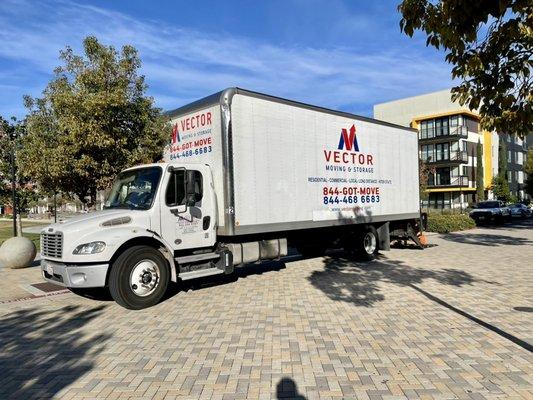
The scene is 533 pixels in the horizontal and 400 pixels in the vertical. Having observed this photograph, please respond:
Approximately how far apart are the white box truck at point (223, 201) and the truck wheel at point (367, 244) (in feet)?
1.19

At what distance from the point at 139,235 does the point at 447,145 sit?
49.2 m

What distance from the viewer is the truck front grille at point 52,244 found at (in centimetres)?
744

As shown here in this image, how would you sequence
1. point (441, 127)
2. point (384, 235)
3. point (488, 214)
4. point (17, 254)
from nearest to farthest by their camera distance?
point (17, 254), point (384, 235), point (488, 214), point (441, 127)

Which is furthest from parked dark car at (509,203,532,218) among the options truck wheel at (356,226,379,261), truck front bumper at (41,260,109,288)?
truck front bumper at (41,260,109,288)

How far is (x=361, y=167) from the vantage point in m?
12.0

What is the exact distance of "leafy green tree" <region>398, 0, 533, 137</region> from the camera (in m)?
5.25

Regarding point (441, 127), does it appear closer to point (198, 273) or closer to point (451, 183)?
point (451, 183)

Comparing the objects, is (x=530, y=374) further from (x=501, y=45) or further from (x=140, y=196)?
(x=140, y=196)

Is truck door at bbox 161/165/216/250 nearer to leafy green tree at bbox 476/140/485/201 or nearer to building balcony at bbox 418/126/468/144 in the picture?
building balcony at bbox 418/126/468/144

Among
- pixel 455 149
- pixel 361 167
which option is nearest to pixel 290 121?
pixel 361 167

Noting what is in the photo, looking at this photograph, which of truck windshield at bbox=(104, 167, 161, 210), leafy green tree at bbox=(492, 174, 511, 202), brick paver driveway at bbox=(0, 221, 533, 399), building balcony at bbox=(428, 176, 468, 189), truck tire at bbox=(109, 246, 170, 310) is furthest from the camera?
leafy green tree at bbox=(492, 174, 511, 202)

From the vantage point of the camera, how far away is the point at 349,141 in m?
11.7

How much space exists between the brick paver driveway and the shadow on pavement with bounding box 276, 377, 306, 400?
0.02 meters

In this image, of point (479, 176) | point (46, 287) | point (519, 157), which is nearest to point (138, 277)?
point (46, 287)
